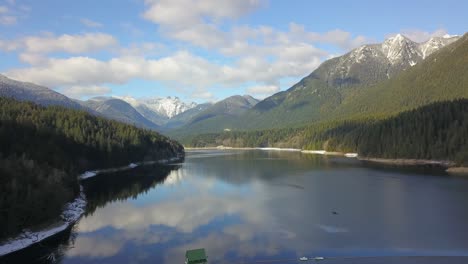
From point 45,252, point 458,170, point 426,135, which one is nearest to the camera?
point 45,252

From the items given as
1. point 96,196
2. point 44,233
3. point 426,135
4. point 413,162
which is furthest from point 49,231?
point 426,135

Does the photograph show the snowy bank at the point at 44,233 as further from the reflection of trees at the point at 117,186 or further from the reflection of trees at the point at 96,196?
the reflection of trees at the point at 117,186

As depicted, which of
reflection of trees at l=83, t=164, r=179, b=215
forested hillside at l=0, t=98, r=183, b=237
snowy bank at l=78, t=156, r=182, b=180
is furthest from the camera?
snowy bank at l=78, t=156, r=182, b=180

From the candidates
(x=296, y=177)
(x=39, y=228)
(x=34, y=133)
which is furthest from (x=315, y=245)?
(x=34, y=133)

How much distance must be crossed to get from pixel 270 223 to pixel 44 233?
26.5 meters

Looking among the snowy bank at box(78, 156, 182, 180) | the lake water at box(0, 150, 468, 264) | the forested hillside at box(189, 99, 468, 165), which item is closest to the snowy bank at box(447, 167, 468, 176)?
the forested hillside at box(189, 99, 468, 165)

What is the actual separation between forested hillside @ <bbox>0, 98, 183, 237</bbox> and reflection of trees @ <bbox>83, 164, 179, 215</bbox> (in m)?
4.46

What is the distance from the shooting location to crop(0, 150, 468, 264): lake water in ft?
127

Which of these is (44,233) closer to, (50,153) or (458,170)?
(50,153)

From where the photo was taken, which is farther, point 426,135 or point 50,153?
point 426,135

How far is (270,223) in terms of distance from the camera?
166 feet

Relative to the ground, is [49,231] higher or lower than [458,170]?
lower

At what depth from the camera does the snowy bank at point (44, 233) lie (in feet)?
133

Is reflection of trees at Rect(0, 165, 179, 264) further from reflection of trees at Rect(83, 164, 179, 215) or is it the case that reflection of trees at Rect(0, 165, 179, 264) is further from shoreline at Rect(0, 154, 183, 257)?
shoreline at Rect(0, 154, 183, 257)
